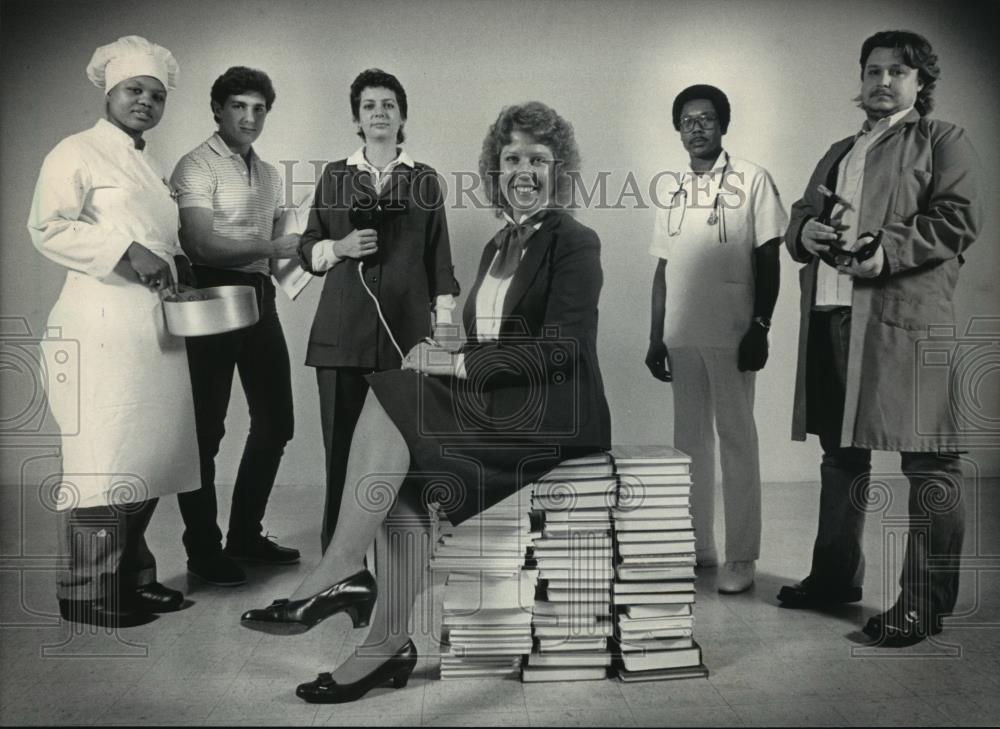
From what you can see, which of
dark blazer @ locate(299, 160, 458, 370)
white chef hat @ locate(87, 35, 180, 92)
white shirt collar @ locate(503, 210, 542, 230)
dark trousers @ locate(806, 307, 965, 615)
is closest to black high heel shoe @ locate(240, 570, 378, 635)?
dark blazer @ locate(299, 160, 458, 370)

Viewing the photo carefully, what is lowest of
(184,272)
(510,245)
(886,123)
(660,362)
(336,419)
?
(336,419)

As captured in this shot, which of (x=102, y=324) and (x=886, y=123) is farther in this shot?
(x=886, y=123)

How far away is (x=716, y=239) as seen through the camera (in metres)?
3.63

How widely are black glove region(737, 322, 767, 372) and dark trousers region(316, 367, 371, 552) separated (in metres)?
1.42

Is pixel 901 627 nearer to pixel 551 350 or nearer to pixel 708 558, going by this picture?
pixel 708 558

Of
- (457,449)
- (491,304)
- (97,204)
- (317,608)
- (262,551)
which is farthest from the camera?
(262,551)

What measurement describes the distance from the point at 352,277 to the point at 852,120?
6.52 ft

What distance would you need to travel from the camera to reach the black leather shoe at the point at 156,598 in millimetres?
→ 3418

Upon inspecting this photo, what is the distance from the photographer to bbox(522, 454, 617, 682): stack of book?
282cm

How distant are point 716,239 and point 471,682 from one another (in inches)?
72.8

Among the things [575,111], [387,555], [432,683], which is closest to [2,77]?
[575,111]

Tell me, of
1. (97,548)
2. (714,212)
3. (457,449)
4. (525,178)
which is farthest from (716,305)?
(97,548)

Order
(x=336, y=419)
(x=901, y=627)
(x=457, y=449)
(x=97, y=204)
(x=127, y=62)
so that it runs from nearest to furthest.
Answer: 1. (x=457, y=449)
2. (x=901, y=627)
3. (x=97, y=204)
4. (x=127, y=62)
5. (x=336, y=419)

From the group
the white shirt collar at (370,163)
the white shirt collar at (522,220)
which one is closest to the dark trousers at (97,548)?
the white shirt collar at (370,163)
